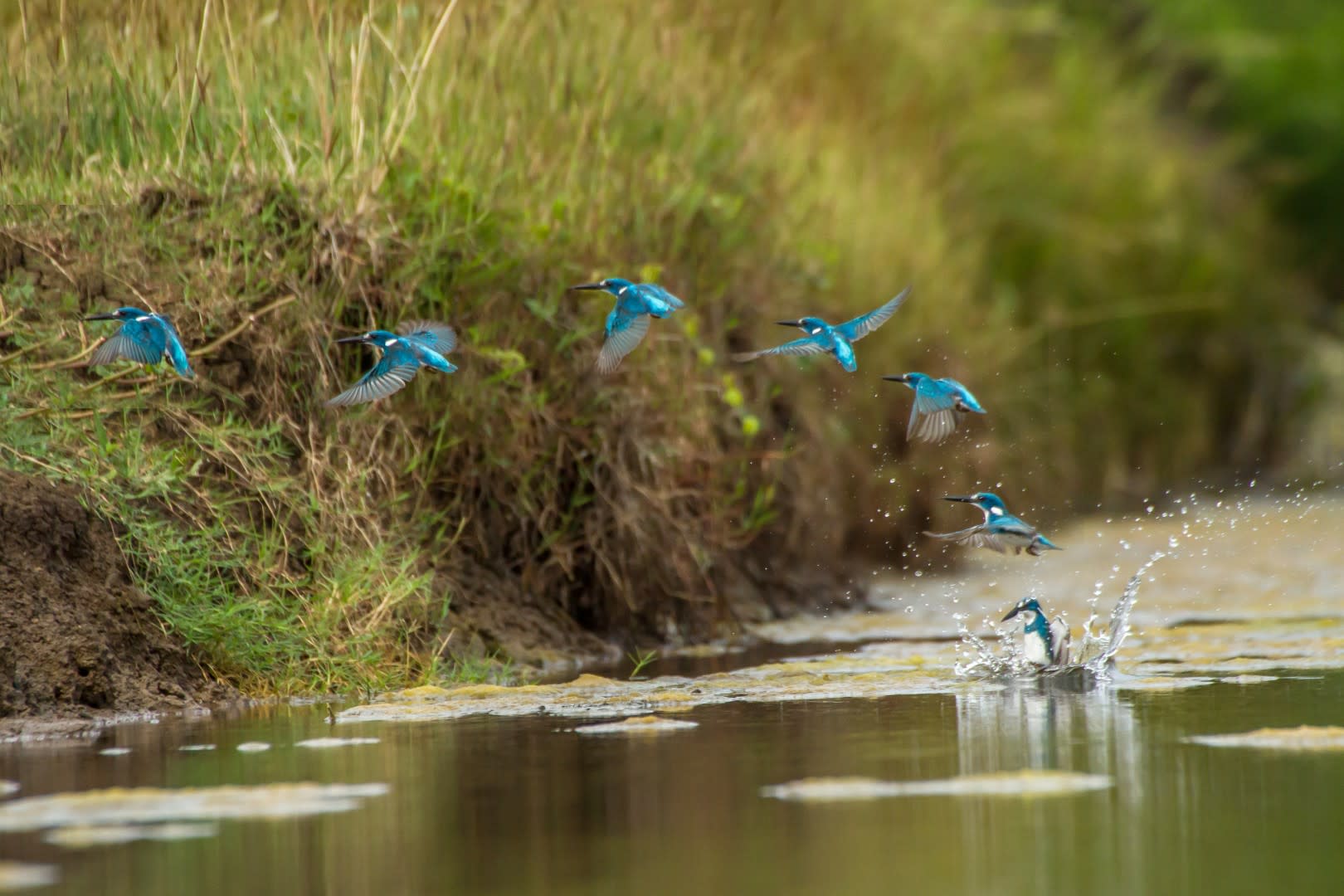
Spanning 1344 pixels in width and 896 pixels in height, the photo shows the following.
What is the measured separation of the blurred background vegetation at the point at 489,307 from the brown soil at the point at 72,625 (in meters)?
0.13

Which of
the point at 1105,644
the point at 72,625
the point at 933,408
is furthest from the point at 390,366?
the point at 1105,644

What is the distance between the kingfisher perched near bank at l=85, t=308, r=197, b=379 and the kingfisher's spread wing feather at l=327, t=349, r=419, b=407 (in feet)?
1.65

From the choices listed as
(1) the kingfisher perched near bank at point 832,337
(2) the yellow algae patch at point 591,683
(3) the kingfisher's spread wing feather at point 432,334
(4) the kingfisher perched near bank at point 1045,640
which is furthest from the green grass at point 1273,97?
(2) the yellow algae patch at point 591,683

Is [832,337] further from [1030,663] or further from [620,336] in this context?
[1030,663]

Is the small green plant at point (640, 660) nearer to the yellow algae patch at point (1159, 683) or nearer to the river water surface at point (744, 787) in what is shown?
the river water surface at point (744, 787)

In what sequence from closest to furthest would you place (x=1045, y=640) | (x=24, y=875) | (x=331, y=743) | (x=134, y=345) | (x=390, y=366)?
(x=24, y=875)
(x=331, y=743)
(x=134, y=345)
(x=390, y=366)
(x=1045, y=640)

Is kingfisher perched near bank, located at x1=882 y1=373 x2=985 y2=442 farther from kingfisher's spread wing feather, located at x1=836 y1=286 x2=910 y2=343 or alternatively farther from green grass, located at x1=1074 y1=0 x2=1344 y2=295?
green grass, located at x1=1074 y1=0 x2=1344 y2=295

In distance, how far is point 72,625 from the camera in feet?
19.1

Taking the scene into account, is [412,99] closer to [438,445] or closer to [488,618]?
[438,445]

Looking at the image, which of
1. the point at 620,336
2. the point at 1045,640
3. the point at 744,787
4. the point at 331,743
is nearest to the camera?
the point at 744,787

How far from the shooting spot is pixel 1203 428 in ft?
47.8

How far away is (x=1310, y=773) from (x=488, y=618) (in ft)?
12.4

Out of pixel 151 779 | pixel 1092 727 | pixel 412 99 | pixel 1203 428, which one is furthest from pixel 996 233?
pixel 151 779

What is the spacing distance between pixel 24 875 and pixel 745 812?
4.59 feet
